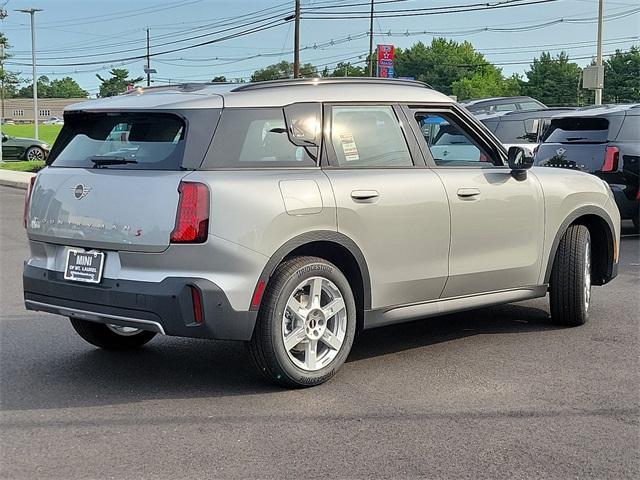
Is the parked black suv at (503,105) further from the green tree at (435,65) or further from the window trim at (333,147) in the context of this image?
the green tree at (435,65)

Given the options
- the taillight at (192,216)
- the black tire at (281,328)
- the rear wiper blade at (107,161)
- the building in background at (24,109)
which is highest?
the building in background at (24,109)

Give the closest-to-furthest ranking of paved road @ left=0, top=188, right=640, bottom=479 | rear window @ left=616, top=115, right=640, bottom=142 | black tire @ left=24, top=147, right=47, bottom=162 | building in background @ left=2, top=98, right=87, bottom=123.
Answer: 1. paved road @ left=0, top=188, right=640, bottom=479
2. rear window @ left=616, top=115, right=640, bottom=142
3. black tire @ left=24, top=147, right=47, bottom=162
4. building in background @ left=2, top=98, right=87, bottom=123

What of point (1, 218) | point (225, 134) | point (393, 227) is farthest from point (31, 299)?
point (1, 218)

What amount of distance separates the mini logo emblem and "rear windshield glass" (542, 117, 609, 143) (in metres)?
9.13

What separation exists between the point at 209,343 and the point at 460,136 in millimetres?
2410

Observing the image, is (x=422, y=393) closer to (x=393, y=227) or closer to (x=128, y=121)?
(x=393, y=227)

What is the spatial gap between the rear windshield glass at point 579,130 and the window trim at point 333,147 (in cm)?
738

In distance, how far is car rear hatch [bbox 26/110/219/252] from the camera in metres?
4.92

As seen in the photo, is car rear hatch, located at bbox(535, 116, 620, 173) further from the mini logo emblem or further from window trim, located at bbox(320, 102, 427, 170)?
the mini logo emblem

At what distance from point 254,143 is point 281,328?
43.7 inches

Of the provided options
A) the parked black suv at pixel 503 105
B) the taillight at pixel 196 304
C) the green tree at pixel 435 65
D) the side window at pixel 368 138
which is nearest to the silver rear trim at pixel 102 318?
the taillight at pixel 196 304

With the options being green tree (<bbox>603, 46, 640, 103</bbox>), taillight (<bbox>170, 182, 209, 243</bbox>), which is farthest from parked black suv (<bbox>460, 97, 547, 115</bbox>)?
green tree (<bbox>603, 46, 640, 103</bbox>)

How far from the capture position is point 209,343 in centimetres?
648

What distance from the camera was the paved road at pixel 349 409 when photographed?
4086mm
